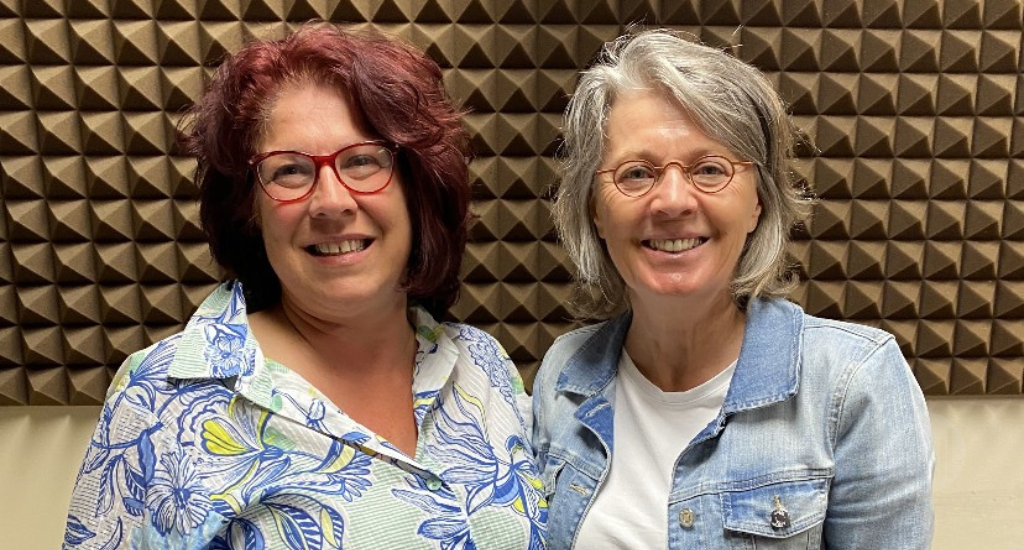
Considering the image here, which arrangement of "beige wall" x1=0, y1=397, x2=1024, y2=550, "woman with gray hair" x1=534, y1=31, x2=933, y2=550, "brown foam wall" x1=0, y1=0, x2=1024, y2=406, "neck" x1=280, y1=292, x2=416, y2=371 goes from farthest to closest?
1. "beige wall" x1=0, y1=397, x2=1024, y2=550
2. "brown foam wall" x1=0, y1=0, x2=1024, y2=406
3. "neck" x1=280, y1=292, x2=416, y2=371
4. "woman with gray hair" x1=534, y1=31, x2=933, y2=550

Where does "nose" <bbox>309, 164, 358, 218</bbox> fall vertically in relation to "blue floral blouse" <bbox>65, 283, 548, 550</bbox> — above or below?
above

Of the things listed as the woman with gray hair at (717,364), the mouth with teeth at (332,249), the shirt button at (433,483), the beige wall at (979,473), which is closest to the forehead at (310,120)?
the mouth with teeth at (332,249)

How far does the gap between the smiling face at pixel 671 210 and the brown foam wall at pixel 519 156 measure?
678 mm

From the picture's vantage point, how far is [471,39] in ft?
5.30

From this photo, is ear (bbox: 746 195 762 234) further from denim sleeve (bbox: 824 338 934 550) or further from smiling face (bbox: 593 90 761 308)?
denim sleeve (bbox: 824 338 934 550)

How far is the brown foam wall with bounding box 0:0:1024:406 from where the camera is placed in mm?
1574

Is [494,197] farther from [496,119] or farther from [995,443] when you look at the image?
[995,443]

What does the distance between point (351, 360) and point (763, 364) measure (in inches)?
23.5

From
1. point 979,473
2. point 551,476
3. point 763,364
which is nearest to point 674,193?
point 763,364

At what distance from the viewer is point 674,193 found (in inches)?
36.8

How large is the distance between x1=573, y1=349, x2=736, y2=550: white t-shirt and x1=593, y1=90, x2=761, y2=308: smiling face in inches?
6.6

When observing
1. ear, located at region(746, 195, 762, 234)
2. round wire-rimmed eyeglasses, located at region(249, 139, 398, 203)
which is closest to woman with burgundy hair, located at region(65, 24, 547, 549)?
round wire-rimmed eyeglasses, located at region(249, 139, 398, 203)

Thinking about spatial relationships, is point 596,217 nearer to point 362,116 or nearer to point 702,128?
point 702,128

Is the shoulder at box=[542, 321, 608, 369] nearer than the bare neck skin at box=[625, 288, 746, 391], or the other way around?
the bare neck skin at box=[625, 288, 746, 391]
